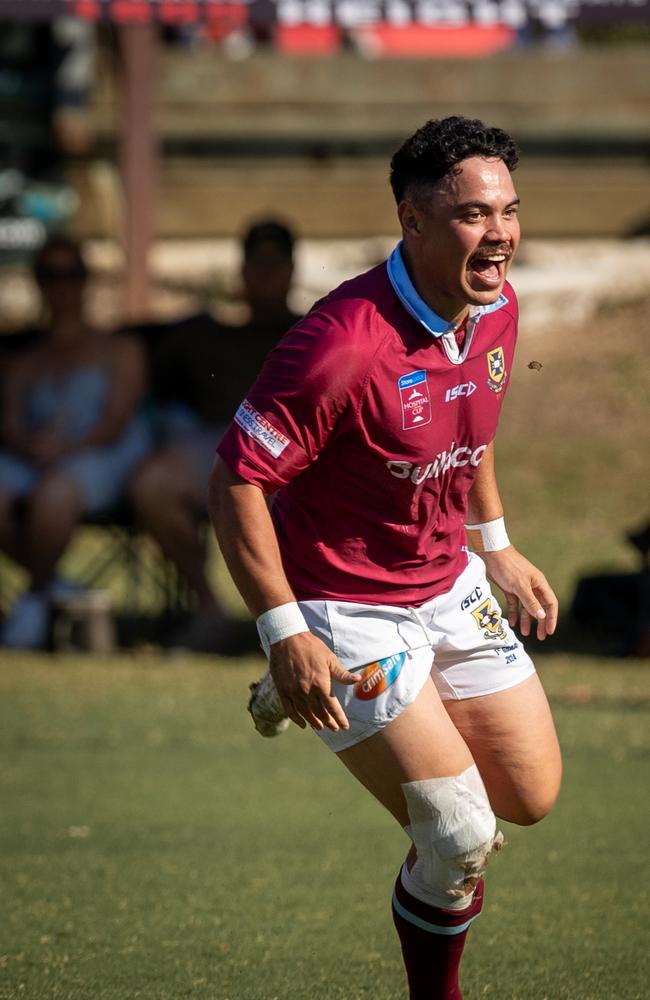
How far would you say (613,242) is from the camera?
1526 cm

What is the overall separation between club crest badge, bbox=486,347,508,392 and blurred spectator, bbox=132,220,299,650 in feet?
16.1

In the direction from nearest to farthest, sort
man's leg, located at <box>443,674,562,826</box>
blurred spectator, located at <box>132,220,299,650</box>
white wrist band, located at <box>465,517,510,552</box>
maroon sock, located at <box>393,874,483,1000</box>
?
maroon sock, located at <box>393,874,483,1000</box>, man's leg, located at <box>443,674,562,826</box>, white wrist band, located at <box>465,517,510,552</box>, blurred spectator, located at <box>132,220,299,650</box>

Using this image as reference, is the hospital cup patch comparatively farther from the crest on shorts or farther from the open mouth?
the open mouth

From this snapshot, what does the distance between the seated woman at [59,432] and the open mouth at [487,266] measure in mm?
5475

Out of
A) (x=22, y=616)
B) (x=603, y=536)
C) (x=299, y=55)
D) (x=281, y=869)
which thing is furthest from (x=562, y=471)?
(x=281, y=869)

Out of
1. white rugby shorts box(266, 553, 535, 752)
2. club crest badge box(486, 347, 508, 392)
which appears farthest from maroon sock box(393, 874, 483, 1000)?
club crest badge box(486, 347, 508, 392)

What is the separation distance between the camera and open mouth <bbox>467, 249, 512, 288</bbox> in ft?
11.6

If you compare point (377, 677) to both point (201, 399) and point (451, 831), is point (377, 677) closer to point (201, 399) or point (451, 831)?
point (451, 831)

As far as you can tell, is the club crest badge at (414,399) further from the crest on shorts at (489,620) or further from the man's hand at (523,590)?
the man's hand at (523,590)

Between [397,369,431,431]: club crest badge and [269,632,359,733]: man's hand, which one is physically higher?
[397,369,431,431]: club crest badge

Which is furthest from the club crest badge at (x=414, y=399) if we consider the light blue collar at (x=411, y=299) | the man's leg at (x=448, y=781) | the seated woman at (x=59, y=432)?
the seated woman at (x=59, y=432)

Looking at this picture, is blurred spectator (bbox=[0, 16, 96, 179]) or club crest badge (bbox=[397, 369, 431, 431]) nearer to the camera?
club crest badge (bbox=[397, 369, 431, 431])

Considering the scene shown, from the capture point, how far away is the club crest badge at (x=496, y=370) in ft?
12.3

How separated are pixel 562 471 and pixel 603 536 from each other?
129cm
